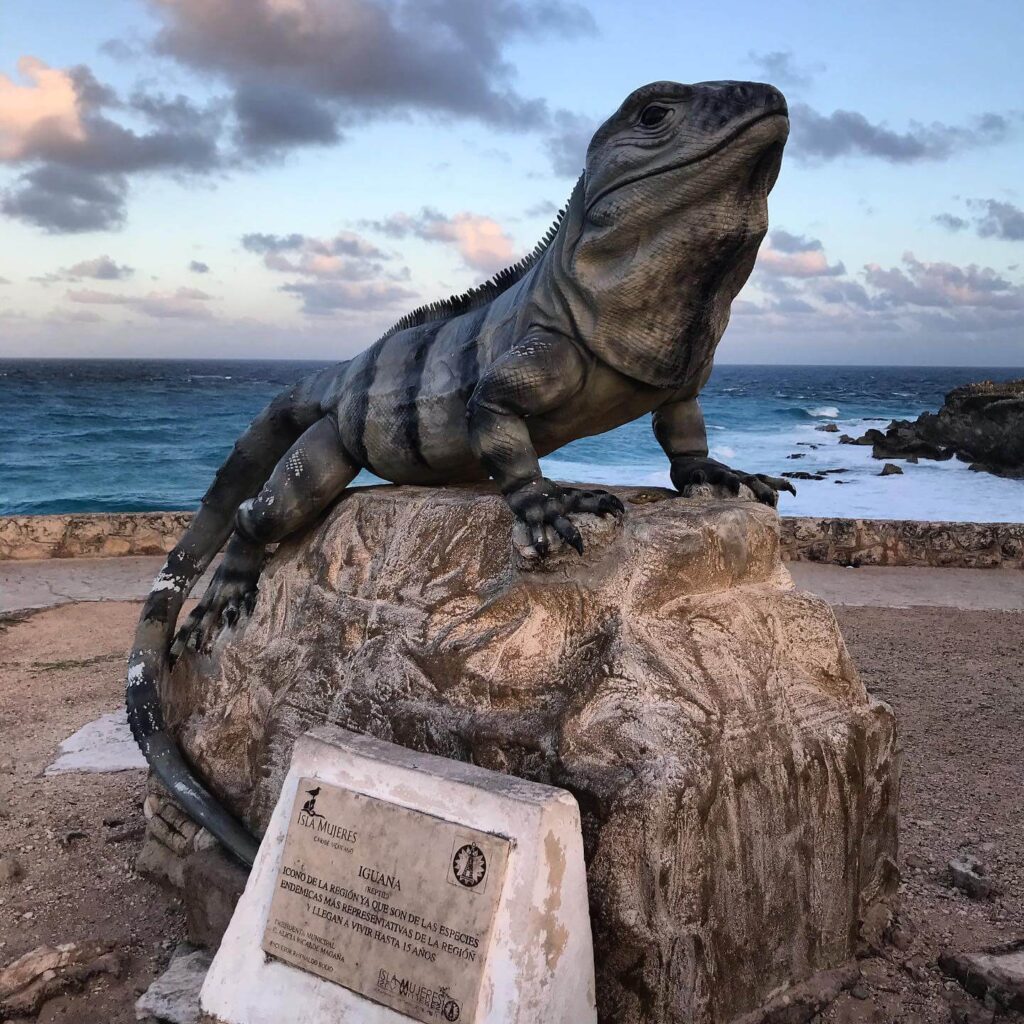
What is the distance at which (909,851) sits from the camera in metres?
3.84

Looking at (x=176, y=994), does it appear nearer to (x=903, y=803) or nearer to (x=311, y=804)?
(x=311, y=804)

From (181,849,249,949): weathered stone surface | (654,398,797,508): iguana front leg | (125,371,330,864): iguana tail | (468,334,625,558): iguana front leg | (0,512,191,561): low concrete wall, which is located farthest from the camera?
(0,512,191,561): low concrete wall

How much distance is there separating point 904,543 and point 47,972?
7705mm

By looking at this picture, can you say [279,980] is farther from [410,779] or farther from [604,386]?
[604,386]

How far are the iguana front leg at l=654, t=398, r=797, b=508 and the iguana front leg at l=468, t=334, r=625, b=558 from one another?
596 mm

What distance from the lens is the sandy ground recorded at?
310 centimetres

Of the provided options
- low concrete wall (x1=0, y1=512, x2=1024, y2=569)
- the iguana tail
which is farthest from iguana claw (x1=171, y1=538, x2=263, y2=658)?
low concrete wall (x1=0, y1=512, x2=1024, y2=569)

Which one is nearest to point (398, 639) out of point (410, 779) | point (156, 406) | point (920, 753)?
point (410, 779)

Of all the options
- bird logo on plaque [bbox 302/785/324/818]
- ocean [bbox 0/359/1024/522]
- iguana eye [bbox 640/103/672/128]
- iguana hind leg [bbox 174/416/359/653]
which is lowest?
ocean [bbox 0/359/1024/522]

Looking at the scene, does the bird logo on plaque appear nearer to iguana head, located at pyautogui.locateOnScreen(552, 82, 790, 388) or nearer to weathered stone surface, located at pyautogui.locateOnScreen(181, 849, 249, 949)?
weathered stone surface, located at pyautogui.locateOnScreen(181, 849, 249, 949)

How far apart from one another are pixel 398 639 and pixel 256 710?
27.3 inches

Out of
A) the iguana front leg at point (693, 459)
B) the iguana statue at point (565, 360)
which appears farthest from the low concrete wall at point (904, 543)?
the iguana statue at point (565, 360)

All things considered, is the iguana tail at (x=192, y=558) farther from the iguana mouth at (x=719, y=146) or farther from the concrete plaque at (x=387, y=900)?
the iguana mouth at (x=719, y=146)

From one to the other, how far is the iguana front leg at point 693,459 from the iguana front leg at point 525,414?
596mm
